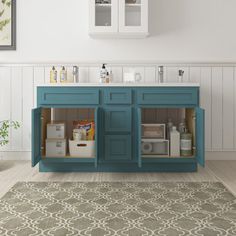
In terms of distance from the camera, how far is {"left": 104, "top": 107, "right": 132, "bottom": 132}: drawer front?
3344 millimetres

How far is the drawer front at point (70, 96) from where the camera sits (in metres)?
3.36

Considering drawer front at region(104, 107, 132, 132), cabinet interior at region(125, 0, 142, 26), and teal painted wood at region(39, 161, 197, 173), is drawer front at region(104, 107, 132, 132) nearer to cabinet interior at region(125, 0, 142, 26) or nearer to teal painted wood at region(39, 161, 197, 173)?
teal painted wood at region(39, 161, 197, 173)

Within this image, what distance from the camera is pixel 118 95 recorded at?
337cm

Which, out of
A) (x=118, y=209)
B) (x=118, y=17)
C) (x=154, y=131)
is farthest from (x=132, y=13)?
(x=118, y=209)

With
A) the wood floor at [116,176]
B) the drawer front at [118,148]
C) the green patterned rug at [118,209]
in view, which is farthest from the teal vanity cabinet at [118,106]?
the green patterned rug at [118,209]

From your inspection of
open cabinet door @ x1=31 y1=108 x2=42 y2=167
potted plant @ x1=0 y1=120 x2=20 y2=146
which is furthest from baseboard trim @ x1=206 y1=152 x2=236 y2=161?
potted plant @ x1=0 y1=120 x2=20 y2=146

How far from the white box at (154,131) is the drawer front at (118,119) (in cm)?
21

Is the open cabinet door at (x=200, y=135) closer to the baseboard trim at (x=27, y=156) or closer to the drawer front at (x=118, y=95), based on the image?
the drawer front at (x=118, y=95)

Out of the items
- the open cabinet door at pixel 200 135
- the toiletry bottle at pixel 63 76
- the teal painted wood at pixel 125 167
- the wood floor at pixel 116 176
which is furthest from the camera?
the toiletry bottle at pixel 63 76

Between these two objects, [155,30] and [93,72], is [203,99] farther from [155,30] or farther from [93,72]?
[93,72]

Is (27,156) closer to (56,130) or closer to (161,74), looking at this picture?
(56,130)

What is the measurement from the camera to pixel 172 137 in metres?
3.44

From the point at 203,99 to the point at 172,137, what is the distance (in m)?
0.80

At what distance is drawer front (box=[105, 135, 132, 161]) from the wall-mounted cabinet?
3.47 ft
